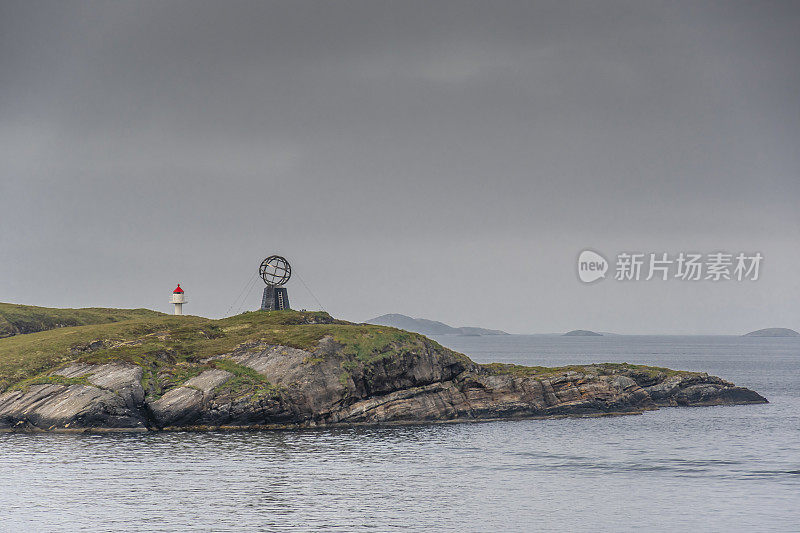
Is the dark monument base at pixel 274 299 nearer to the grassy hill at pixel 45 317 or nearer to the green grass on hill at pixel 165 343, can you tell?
the green grass on hill at pixel 165 343

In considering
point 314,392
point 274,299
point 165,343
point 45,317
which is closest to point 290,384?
point 314,392

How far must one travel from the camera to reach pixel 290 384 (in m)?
89.6

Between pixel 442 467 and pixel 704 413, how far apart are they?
54111 millimetres

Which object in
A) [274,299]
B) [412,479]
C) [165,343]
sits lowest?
[412,479]

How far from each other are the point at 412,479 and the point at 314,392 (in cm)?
3154

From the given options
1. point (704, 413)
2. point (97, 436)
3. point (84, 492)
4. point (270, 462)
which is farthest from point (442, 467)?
point (704, 413)

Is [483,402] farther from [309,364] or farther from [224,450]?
[224,450]

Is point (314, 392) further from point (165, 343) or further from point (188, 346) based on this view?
point (165, 343)

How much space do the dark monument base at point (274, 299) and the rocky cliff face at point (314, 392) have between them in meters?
28.3

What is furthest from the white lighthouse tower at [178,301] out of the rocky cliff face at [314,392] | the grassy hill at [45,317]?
the rocky cliff face at [314,392]

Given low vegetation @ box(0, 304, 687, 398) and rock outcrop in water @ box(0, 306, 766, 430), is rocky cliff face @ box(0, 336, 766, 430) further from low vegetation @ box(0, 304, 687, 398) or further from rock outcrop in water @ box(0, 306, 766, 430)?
low vegetation @ box(0, 304, 687, 398)

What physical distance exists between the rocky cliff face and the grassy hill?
37.0m

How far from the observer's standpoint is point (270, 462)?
6619 cm

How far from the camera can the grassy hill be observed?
12006cm
